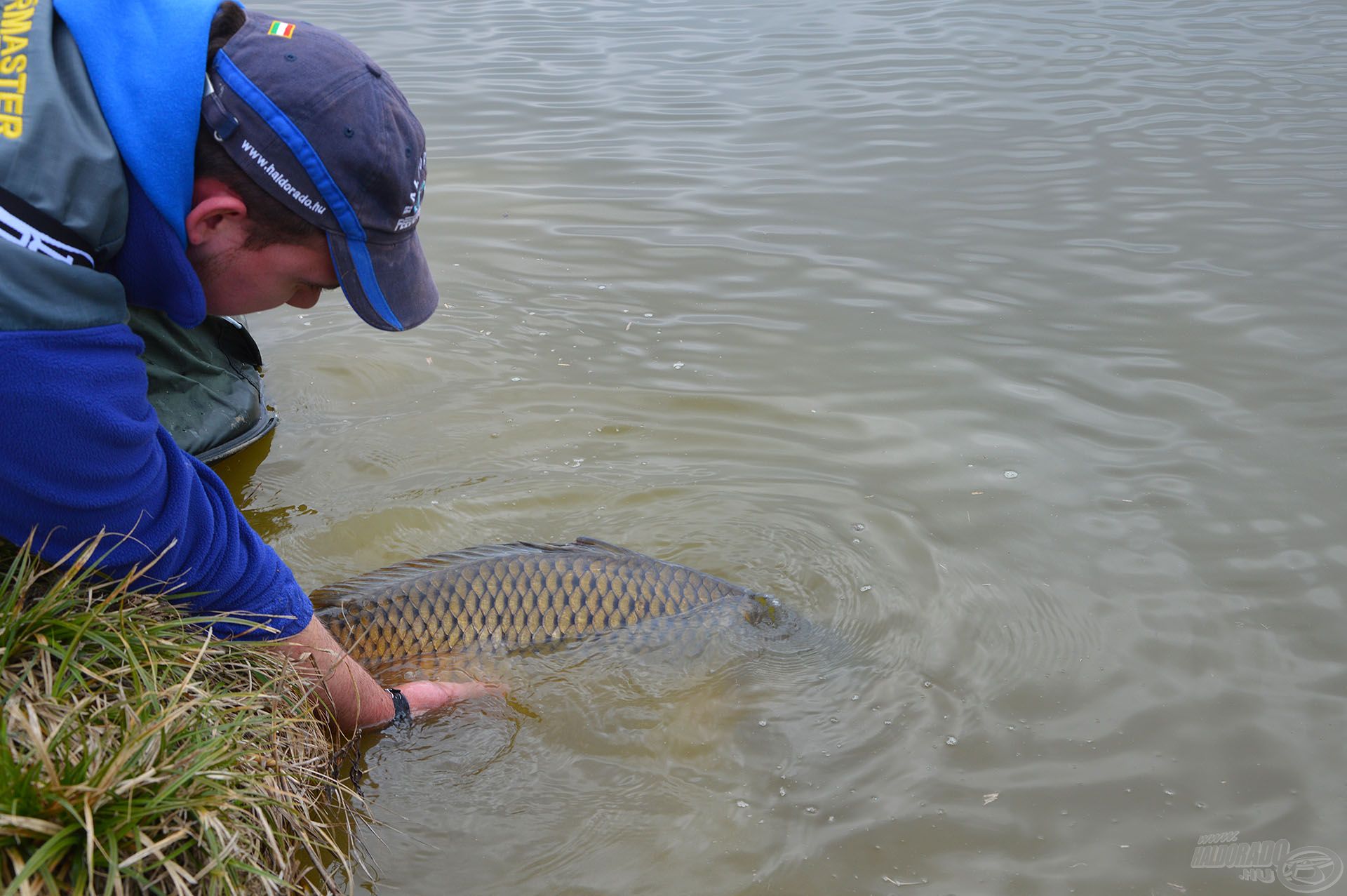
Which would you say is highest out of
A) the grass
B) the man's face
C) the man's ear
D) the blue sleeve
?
the man's ear

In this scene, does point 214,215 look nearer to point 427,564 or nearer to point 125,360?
point 125,360

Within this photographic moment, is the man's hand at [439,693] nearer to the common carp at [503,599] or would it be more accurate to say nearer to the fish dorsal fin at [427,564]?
the common carp at [503,599]

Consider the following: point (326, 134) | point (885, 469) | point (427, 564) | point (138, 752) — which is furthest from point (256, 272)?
point (885, 469)

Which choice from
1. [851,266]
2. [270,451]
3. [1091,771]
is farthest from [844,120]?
[1091,771]

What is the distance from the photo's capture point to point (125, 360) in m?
1.92

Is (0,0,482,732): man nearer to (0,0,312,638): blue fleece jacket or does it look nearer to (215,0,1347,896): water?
(0,0,312,638): blue fleece jacket

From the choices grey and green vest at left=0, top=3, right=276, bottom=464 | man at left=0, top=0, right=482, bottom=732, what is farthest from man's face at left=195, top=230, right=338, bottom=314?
grey and green vest at left=0, top=3, right=276, bottom=464

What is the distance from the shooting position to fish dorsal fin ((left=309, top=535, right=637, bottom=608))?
3.06m

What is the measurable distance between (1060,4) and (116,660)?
11328 mm

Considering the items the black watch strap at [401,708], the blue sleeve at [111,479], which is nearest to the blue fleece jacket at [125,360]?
the blue sleeve at [111,479]

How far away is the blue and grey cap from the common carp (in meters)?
1.02

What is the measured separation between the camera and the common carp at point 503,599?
298cm

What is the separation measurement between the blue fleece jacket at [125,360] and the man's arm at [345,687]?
0.39 m

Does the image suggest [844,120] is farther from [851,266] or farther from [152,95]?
[152,95]
